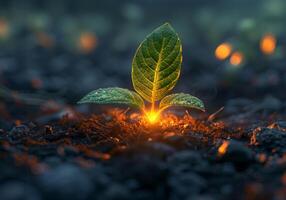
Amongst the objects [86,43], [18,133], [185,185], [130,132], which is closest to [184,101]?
[130,132]

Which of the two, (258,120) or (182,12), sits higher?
(182,12)

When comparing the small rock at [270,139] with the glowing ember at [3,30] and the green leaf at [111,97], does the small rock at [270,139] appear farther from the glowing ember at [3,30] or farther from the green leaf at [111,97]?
the glowing ember at [3,30]

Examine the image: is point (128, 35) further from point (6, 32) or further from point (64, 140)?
point (64, 140)

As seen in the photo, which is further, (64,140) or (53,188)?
(64,140)

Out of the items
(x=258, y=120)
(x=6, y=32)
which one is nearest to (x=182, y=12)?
(x=6, y=32)

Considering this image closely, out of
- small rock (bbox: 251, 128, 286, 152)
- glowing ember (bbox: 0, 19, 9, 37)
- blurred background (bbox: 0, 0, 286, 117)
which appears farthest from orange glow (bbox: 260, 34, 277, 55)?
glowing ember (bbox: 0, 19, 9, 37)

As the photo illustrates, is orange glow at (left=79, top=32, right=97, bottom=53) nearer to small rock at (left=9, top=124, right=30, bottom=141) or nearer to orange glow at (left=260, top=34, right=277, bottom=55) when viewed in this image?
orange glow at (left=260, top=34, right=277, bottom=55)
